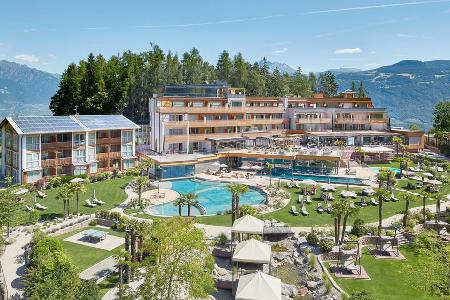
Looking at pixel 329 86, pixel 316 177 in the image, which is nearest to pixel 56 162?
pixel 316 177

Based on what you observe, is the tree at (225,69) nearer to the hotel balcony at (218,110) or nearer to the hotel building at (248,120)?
the hotel building at (248,120)

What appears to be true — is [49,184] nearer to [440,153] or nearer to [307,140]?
[307,140]

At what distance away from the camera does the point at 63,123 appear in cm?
5134

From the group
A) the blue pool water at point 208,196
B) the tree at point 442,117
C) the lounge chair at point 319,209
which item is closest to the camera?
the lounge chair at point 319,209

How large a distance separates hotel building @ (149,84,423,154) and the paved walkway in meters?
37.3

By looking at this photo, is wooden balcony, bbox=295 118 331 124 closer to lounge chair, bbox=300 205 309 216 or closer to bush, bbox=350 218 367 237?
lounge chair, bbox=300 205 309 216

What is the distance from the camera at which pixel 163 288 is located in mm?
17562

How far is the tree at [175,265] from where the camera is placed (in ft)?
57.9

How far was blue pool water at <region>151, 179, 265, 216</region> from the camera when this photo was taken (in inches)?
1602

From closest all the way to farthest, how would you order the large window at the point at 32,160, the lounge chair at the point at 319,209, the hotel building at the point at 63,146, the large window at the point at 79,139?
the lounge chair at the point at 319,209 < the large window at the point at 32,160 < the hotel building at the point at 63,146 < the large window at the point at 79,139

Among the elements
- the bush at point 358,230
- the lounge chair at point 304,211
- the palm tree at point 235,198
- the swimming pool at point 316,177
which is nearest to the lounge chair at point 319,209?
the lounge chair at point 304,211

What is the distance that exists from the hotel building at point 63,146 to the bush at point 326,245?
35.1m

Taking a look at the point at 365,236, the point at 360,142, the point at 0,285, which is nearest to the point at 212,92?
the point at 360,142

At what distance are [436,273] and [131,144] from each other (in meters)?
47.0
